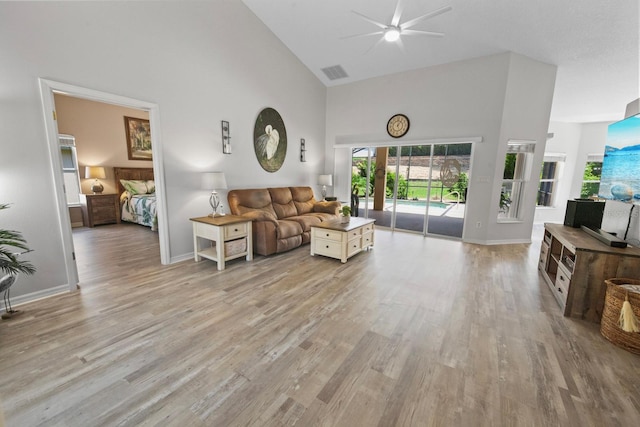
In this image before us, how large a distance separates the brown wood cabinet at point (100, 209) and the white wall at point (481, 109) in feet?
20.1

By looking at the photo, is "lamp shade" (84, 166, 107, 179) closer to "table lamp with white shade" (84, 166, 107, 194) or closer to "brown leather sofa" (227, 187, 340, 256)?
"table lamp with white shade" (84, 166, 107, 194)

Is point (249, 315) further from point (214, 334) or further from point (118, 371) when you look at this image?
point (118, 371)

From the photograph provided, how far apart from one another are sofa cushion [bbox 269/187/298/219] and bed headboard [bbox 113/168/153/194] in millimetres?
3919

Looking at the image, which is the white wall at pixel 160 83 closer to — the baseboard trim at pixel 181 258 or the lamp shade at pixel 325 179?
the baseboard trim at pixel 181 258

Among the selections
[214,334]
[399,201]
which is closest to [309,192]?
[399,201]

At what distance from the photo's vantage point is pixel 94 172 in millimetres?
5621

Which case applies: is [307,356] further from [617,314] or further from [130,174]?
[130,174]

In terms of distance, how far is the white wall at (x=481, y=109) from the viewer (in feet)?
14.5

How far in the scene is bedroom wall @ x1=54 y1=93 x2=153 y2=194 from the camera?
5.36 meters

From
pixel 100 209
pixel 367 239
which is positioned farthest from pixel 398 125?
pixel 100 209

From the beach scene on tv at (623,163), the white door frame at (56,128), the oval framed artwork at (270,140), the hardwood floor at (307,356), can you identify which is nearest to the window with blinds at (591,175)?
the beach scene on tv at (623,163)

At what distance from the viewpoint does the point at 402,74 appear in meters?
5.30

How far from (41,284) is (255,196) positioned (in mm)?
2668

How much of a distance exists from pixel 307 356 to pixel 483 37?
16.6 ft
